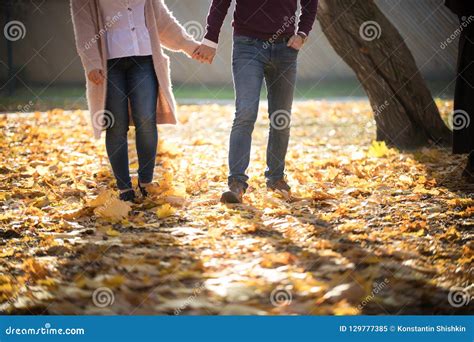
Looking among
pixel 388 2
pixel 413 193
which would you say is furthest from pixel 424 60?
pixel 413 193

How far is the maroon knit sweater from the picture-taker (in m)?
4.04

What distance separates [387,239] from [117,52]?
1892 mm

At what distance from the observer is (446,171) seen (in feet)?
16.3

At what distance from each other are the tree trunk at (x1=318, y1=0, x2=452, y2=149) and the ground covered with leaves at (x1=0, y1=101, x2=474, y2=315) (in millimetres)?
Result: 388

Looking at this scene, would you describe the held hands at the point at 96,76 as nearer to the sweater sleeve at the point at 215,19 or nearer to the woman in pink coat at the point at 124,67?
the woman in pink coat at the point at 124,67

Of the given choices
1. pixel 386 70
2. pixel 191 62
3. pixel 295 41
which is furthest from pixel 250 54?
pixel 191 62

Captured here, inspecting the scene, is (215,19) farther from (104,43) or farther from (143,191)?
(143,191)

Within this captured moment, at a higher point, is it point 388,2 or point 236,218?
point 388,2

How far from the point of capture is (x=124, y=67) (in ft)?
13.0

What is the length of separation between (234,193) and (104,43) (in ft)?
3.93

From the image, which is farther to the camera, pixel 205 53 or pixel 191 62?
pixel 191 62

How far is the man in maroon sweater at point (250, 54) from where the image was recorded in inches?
160

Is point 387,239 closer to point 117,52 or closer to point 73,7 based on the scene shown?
point 117,52

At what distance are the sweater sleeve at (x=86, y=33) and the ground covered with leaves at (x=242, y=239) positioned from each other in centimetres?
80
